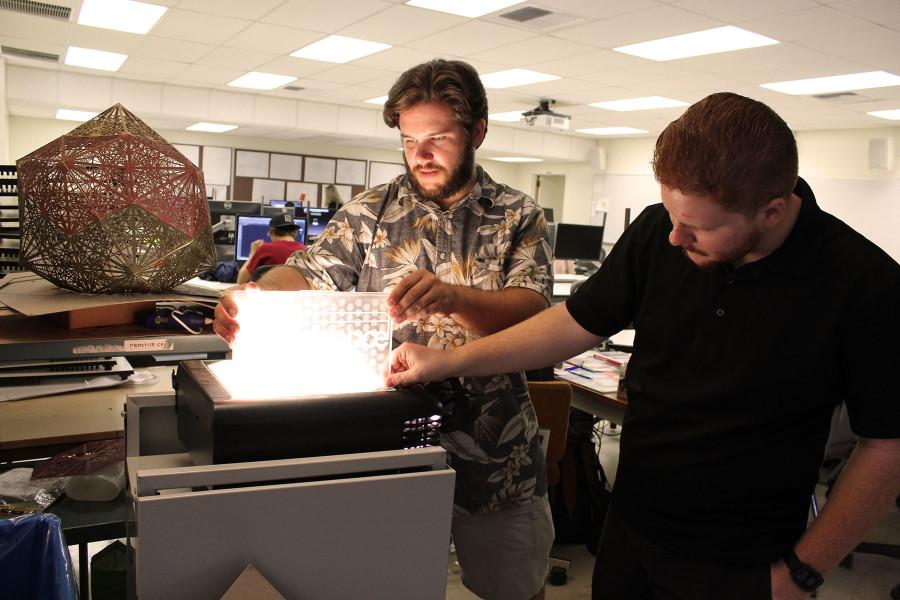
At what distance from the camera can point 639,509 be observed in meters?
1.11

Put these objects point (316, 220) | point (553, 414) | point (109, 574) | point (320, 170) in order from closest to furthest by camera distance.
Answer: point (109, 574)
point (553, 414)
point (316, 220)
point (320, 170)

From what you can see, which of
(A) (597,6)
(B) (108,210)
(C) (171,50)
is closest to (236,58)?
(C) (171,50)

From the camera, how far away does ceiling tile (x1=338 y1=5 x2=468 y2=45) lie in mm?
4402

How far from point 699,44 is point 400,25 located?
2.05m

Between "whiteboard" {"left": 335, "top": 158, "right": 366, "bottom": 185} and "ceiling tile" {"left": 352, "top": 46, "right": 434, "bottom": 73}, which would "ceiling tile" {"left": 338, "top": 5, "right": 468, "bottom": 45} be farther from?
"whiteboard" {"left": 335, "top": 158, "right": 366, "bottom": 185}

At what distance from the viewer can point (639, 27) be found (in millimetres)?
4383

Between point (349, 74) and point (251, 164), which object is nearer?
point (349, 74)

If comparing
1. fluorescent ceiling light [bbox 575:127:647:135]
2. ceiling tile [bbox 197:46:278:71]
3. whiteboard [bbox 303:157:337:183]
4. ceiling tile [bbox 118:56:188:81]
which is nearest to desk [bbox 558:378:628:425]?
ceiling tile [bbox 197:46:278:71]

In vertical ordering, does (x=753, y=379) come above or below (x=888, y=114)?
below

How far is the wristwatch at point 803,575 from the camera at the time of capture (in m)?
0.96

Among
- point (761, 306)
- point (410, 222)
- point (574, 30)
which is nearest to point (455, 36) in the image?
point (574, 30)

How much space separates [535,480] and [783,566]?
0.42 m

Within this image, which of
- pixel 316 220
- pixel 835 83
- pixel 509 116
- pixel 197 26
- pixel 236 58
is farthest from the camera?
pixel 509 116

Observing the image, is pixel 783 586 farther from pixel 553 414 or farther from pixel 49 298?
pixel 553 414
